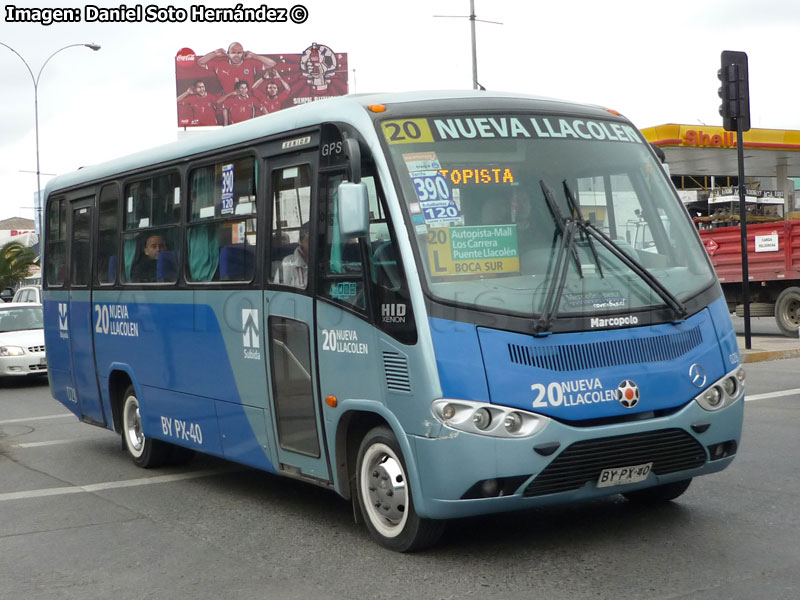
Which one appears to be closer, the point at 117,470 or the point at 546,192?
the point at 546,192

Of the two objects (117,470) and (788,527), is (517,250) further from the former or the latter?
(117,470)

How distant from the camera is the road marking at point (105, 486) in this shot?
8.63 metres

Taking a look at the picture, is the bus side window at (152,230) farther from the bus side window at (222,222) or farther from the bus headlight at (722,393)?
the bus headlight at (722,393)

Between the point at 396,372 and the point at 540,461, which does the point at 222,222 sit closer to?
the point at 396,372

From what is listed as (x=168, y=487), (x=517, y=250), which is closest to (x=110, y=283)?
(x=168, y=487)

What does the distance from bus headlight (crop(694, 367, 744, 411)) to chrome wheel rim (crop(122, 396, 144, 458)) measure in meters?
5.58

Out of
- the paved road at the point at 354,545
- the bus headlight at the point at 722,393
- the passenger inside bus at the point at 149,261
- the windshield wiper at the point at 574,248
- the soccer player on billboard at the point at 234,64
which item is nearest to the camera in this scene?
the paved road at the point at 354,545

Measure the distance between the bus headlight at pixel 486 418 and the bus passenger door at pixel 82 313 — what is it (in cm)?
578

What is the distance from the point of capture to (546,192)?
243 inches

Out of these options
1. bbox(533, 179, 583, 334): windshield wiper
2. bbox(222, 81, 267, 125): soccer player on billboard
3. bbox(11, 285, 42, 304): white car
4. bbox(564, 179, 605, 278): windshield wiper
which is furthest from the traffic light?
bbox(222, 81, 267, 125): soccer player on billboard

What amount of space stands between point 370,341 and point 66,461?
5.32 m

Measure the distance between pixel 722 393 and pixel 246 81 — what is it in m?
64.6

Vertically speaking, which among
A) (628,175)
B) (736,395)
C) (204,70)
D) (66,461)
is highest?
(204,70)

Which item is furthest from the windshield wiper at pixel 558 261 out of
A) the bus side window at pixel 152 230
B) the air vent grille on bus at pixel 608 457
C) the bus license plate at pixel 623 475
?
the bus side window at pixel 152 230
